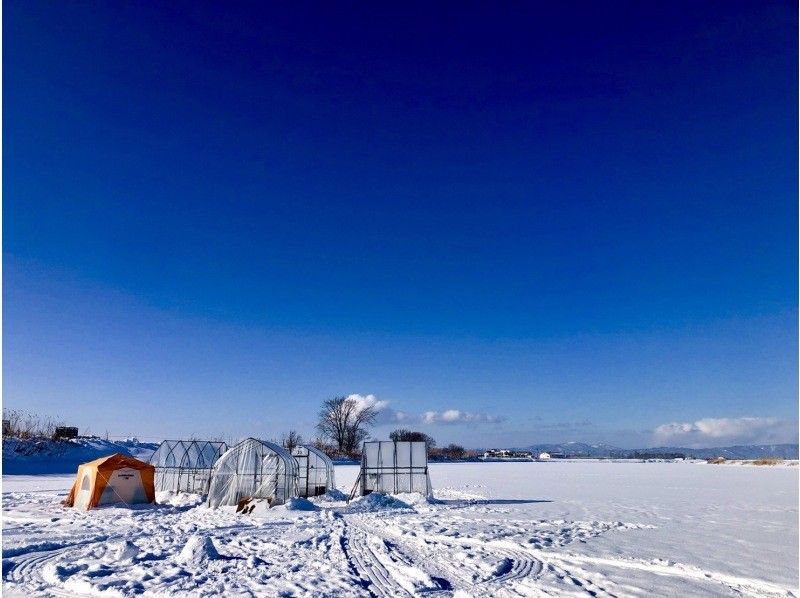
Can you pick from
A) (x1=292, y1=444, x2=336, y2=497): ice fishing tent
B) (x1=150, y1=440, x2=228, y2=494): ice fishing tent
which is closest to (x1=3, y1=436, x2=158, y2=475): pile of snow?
(x1=150, y1=440, x2=228, y2=494): ice fishing tent

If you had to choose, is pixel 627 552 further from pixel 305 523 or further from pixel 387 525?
pixel 305 523

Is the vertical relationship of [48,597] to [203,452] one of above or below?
below

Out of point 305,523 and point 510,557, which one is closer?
point 510,557

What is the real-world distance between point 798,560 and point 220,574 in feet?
43.3

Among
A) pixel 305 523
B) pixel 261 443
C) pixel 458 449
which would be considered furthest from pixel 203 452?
pixel 458 449

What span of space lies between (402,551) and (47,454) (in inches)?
2045

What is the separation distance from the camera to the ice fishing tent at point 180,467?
31984mm

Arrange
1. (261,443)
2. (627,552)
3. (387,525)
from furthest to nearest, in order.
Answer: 1. (261,443)
2. (387,525)
3. (627,552)

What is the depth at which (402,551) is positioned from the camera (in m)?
→ 13.8

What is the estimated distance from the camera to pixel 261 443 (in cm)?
2572

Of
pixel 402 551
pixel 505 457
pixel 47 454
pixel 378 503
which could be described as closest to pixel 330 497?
pixel 378 503

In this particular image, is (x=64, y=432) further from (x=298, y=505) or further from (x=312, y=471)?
(x=298, y=505)

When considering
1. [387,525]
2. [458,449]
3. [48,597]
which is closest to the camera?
[48,597]

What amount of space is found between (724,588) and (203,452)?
97.1 ft
